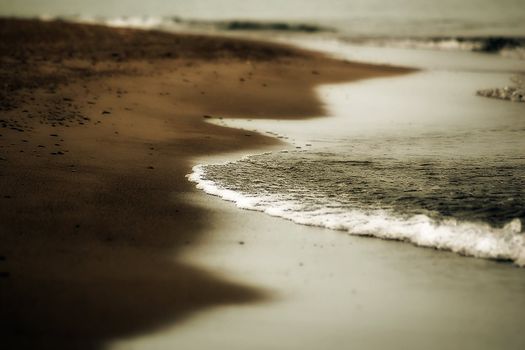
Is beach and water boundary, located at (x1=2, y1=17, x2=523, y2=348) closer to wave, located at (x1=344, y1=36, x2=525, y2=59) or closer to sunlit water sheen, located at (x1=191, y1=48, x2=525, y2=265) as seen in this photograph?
sunlit water sheen, located at (x1=191, y1=48, x2=525, y2=265)

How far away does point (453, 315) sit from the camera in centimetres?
480

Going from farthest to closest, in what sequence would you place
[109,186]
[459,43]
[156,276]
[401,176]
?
[459,43] < [401,176] < [109,186] < [156,276]

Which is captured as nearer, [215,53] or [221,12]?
[215,53]

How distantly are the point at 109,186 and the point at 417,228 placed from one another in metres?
3.25

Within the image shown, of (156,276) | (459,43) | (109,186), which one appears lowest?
(156,276)

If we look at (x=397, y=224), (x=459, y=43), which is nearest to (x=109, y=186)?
(x=397, y=224)

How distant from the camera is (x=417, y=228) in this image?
6.22 m

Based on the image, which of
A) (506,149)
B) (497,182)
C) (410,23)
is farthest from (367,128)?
(410,23)

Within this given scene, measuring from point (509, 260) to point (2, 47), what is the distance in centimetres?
1721

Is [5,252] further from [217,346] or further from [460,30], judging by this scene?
Answer: [460,30]

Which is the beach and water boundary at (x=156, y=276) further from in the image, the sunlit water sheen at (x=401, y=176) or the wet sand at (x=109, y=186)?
the sunlit water sheen at (x=401, y=176)

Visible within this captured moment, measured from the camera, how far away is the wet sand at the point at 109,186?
4707 millimetres

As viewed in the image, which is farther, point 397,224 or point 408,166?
point 408,166

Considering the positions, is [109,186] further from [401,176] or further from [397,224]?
[401,176]
